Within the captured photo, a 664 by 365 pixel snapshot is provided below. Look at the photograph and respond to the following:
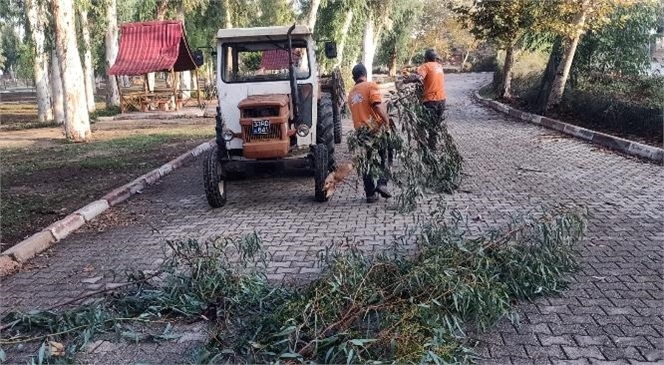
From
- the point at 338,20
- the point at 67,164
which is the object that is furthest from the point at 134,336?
the point at 338,20

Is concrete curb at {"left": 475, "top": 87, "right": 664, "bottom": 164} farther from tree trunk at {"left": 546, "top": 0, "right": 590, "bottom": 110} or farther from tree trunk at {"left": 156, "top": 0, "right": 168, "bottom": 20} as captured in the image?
tree trunk at {"left": 156, "top": 0, "right": 168, "bottom": 20}

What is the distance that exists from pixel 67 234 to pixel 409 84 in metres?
4.58

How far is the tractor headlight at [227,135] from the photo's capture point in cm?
798

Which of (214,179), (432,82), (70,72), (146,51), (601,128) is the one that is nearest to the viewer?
(214,179)

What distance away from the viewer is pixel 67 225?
6895mm

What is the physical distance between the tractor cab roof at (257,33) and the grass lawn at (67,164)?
3.09m

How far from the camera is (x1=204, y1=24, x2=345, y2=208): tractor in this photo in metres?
7.53

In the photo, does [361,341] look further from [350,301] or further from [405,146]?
[405,146]

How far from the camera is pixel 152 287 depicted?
4852 millimetres

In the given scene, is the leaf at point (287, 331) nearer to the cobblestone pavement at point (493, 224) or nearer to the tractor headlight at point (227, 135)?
the cobblestone pavement at point (493, 224)

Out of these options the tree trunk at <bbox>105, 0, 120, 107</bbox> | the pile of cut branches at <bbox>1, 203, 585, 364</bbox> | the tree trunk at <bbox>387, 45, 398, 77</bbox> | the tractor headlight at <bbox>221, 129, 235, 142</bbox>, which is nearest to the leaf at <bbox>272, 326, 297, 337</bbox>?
the pile of cut branches at <bbox>1, 203, 585, 364</bbox>

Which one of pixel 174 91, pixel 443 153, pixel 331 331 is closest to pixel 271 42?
pixel 443 153

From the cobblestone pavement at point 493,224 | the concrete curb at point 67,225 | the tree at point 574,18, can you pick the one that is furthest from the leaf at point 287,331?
the tree at point 574,18

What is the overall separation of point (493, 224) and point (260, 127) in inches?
126
